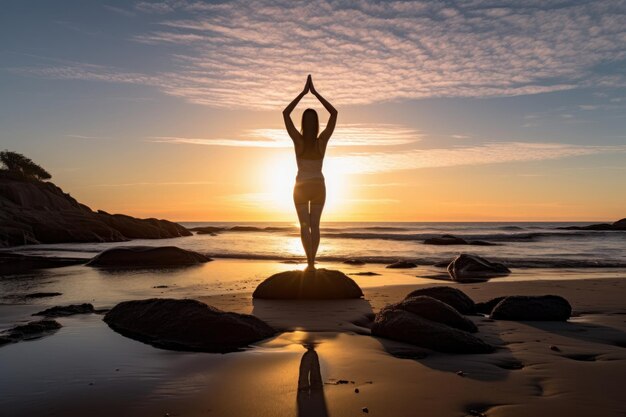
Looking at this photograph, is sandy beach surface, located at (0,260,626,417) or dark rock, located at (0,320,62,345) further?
dark rock, located at (0,320,62,345)

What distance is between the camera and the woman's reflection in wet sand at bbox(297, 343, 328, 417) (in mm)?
2943

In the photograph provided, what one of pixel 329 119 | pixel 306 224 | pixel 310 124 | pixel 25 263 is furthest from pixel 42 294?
pixel 25 263

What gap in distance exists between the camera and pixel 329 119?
336 inches

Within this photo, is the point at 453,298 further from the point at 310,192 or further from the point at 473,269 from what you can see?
the point at 473,269

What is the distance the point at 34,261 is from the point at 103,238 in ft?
59.4

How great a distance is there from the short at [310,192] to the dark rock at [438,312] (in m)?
3.12

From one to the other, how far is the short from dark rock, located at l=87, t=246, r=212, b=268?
809 centimetres

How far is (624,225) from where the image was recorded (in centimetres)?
6000

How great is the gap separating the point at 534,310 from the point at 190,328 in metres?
4.56

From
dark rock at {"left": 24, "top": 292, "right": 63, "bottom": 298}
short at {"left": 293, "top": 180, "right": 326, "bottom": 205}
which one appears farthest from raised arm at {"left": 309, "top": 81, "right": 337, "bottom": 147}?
dark rock at {"left": 24, "top": 292, "right": 63, "bottom": 298}

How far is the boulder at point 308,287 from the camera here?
27.0 feet

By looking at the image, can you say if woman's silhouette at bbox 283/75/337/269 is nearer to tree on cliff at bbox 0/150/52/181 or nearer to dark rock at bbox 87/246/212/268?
dark rock at bbox 87/246/212/268

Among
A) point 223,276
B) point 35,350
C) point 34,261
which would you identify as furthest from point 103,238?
point 35,350

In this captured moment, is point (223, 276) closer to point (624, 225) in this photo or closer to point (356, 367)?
point (356, 367)
